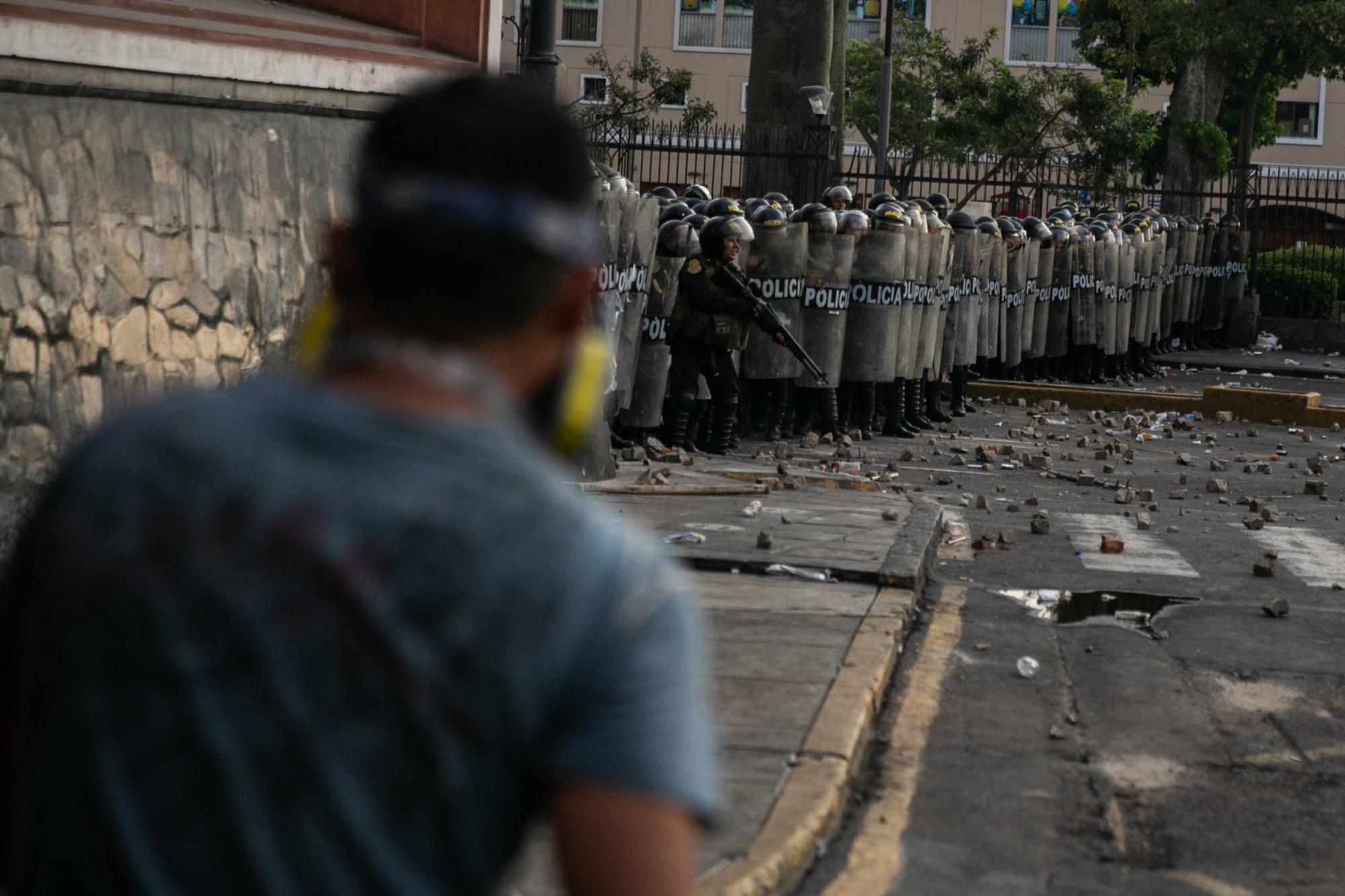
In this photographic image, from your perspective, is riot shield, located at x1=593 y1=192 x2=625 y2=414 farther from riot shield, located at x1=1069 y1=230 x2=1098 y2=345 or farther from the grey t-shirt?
riot shield, located at x1=1069 y1=230 x2=1098 y2=345

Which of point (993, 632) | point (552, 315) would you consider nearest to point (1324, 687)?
point (993, 632)

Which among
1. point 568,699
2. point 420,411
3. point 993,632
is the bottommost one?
point 993,632

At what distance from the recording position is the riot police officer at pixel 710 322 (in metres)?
13.9

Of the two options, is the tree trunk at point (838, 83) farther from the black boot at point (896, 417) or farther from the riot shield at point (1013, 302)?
the black boot at point (896, 417)

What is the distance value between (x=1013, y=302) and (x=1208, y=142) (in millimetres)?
15350

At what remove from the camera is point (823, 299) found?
1582 cm

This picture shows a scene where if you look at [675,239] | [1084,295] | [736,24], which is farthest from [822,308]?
[736,24]

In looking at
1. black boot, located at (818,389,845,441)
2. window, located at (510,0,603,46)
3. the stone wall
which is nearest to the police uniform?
black boot, located at (818,389,845,441)

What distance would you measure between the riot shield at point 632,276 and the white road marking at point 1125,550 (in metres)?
3.14

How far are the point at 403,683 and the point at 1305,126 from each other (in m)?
60.7

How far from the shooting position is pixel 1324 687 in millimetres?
7086

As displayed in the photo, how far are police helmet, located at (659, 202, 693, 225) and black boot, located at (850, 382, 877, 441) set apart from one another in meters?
2.94

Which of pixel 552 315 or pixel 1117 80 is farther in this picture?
pixel 1117 80

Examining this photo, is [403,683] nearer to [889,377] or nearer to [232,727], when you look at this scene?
[232,727]
